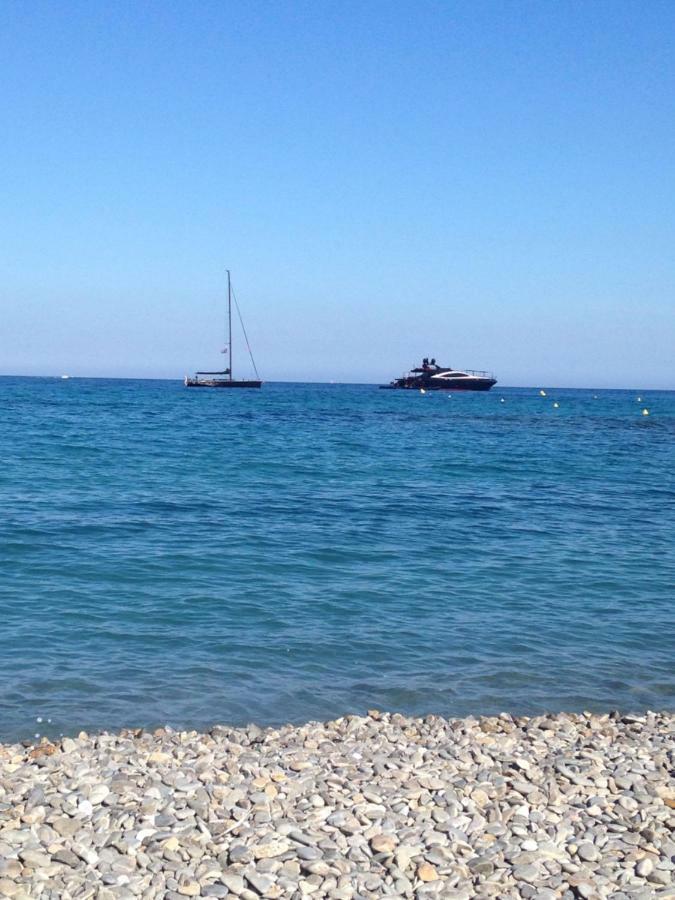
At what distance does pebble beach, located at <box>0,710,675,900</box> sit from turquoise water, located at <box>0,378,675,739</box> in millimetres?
1471

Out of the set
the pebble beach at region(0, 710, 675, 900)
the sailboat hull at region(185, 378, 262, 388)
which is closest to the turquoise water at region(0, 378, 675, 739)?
the pebble beach at region(0, 710, 675, 900)

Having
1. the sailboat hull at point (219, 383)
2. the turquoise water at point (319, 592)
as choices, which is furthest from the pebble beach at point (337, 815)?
the sailboat hull at point (219, 383)

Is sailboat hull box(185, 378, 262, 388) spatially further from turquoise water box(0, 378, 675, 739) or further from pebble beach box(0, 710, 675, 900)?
pebble beach box(0, 710, 675, 900)

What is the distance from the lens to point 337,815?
6945mm

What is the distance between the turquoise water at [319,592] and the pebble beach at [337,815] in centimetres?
147

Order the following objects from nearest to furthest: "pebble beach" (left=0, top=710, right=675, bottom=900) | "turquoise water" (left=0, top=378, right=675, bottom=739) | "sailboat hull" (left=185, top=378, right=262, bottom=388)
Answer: "pebble beach" (left=0, top=710, right=675, bottom=900)
"turquoise water" (left=0, top=378, right=675, bottom=739)
"sailboat hull" (left=185, top=378, right=262, bottom=388)

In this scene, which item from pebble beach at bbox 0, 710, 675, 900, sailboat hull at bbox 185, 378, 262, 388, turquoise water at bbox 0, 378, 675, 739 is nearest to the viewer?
pebble beach at bbox 0, 710, 675, 900

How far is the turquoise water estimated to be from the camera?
1065 cm

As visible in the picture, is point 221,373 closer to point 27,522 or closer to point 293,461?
point 293,461

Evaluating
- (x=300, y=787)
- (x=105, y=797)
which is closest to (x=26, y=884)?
(x=105, y=797)

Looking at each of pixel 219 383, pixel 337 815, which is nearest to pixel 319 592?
pixel 337 815

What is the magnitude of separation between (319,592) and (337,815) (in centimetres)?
827

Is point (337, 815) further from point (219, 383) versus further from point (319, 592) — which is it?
point (219, 383)

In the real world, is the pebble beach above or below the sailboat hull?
below
